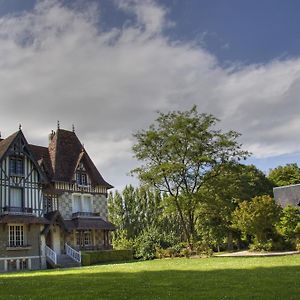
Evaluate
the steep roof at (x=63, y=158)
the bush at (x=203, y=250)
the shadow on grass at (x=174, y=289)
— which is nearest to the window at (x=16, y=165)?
the steep roof at (x=63, y=158)

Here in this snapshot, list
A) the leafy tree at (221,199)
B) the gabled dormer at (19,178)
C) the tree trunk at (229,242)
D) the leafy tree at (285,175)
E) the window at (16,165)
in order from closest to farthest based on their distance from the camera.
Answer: the gabled dormer at (19,178)
the window at (16,165)
the leafy tree at (221,199)
the tree trunk at (229,242)
the leafy tree at (285,175)

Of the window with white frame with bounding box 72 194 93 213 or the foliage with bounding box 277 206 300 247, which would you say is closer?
the foliage with bounding box 277 206 300 247

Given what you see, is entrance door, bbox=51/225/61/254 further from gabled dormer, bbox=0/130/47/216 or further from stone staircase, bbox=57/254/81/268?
gabled dormer, bbox=0/130/47/216

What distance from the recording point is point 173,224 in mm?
57500

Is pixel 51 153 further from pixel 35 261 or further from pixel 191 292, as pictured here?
pixel 191 292

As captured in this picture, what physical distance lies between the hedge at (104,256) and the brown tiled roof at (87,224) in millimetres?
2374

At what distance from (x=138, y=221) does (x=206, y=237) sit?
1585 cm

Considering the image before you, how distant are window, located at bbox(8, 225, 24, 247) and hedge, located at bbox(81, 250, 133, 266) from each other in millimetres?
4452

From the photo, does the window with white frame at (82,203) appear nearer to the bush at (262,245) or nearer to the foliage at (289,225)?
the bush at (262,245)

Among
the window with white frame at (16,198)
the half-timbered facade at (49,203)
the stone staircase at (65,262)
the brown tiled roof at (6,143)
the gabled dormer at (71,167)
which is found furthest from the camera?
the gabled dormer at (71,167)

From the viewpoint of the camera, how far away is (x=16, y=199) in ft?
105

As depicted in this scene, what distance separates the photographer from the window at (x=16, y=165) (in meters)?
32.1

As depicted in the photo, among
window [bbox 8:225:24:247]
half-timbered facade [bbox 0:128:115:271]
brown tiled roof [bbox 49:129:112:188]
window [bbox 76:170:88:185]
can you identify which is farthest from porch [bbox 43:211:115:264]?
brown tiled roof [bbox 49:129:112:188]

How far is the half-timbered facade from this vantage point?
1224 inches
